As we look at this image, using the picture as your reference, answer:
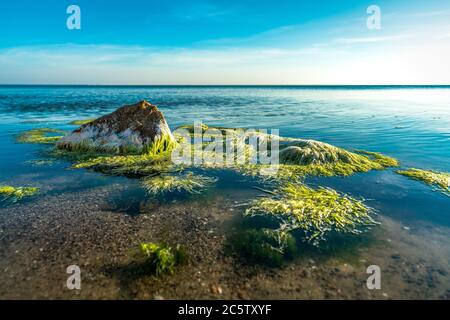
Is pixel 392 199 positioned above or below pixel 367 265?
above

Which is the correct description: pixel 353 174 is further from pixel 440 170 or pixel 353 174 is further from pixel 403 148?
pixel 403 148

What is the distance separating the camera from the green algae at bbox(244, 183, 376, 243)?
6059 millimetres

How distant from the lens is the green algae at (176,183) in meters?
8.12

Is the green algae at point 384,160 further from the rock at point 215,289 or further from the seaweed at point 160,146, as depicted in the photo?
the rock at point 215,289

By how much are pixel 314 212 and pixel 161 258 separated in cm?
395

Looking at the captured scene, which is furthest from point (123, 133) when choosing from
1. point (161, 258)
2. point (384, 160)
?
point (384, 160)

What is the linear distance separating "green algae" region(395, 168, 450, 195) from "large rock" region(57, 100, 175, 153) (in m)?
10.1

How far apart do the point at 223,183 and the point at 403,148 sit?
11.1 metres

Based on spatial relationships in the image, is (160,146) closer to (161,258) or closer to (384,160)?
(161,258)

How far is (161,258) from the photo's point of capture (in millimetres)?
4711

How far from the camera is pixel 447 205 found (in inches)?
286

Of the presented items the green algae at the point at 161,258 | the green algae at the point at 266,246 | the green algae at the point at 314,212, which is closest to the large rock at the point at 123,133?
the green algae at the point at 314,212
